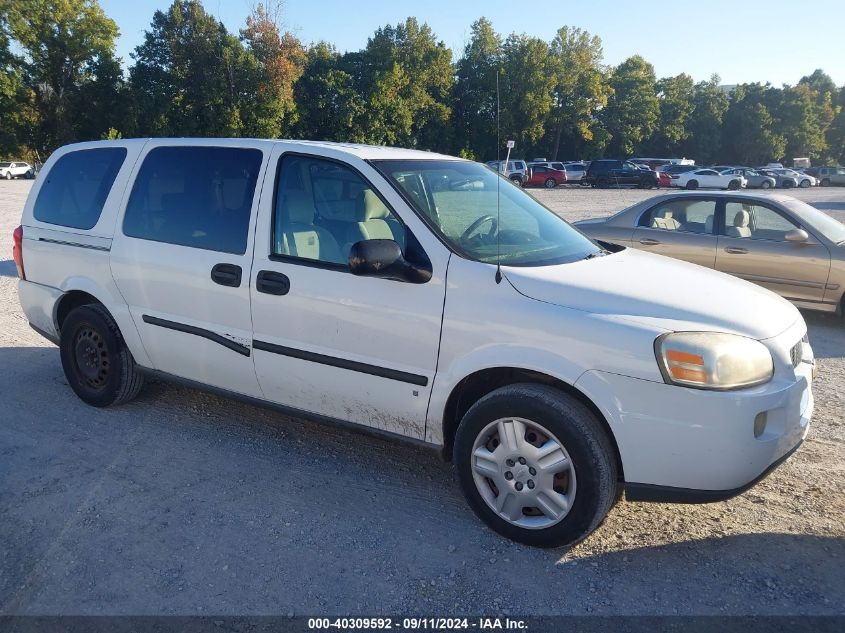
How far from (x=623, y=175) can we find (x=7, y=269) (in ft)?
131

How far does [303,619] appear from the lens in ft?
8.95

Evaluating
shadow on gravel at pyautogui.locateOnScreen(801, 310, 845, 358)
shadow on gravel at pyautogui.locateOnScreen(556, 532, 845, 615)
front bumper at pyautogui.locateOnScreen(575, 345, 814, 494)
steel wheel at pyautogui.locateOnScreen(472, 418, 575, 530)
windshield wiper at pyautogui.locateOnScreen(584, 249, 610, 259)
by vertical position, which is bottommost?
shadow on gravel at pyautogui.locateOnScreen(801, 310, 845, 358)

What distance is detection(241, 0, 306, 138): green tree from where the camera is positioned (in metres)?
48.7

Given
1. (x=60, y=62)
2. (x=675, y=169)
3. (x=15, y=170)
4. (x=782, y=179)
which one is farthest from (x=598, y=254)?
(x=60, y=62)

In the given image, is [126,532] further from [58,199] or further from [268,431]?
[58,199]

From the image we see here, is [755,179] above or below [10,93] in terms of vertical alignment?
below

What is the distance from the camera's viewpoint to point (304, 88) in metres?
52.0

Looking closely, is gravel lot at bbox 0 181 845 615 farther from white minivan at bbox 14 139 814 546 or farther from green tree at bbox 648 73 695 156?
green tree at bbox 648 73 695 156

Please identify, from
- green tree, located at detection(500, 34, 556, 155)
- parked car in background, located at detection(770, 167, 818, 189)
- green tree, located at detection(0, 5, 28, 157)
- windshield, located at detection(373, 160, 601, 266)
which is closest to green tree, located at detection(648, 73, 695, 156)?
green tree, located at detection(500, 34, 556, 155)

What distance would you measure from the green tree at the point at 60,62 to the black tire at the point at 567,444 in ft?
180

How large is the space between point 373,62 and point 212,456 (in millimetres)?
54928

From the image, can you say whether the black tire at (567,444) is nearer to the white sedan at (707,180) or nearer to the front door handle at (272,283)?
the front door handle at (272,283)

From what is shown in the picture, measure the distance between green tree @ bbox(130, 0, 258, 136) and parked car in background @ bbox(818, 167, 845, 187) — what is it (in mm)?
43014

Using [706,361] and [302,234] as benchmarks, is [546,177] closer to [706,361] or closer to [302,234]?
[302,234]
